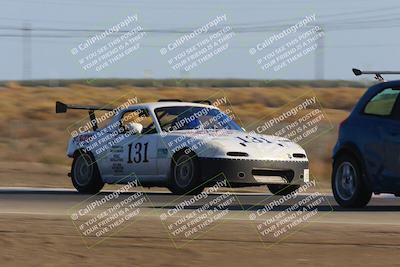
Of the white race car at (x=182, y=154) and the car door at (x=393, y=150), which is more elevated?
the car door at (x=393, y=150)

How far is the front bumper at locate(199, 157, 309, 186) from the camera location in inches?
746

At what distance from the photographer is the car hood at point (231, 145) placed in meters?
19.1

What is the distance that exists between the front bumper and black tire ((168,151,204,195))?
0.12 m

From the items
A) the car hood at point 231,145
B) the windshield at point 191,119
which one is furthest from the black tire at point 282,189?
the windshield at point 191,119

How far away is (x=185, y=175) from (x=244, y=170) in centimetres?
93

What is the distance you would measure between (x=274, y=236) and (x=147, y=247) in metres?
1.55

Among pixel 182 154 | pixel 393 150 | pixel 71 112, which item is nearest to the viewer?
pixel 393 150

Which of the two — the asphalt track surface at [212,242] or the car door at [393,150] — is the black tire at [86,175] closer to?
the asphalt track surface at [212,242]

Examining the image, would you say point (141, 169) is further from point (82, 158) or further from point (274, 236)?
point (274, 236)

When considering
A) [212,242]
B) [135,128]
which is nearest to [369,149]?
[212,242]

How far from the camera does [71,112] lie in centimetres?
5078

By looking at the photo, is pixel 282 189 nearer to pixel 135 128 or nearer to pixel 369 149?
pixel 135 128

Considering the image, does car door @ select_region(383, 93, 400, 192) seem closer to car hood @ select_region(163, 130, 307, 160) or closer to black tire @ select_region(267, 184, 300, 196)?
car hood @ select_region(163, 130, 307, 160)

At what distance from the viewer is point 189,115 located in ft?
67.4
